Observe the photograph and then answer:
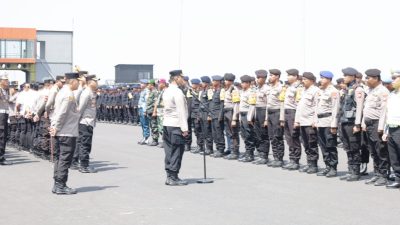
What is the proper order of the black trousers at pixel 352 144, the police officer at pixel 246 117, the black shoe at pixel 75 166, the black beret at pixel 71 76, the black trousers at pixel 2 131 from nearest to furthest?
1. the black beret at pixel 71 76
2. the black trousers at pixel 352 144
3. the black shoe at pixel 75 166
4. the black trousers at pixel 2 131
5. the police officer at pixel 246 117

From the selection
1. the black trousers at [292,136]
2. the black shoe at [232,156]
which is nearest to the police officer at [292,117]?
the black trousers at [292,136]

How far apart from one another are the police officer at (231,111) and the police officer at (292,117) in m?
Result: 2.12

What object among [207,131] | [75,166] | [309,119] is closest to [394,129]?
[309,119]

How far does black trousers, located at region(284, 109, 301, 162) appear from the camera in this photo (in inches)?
530

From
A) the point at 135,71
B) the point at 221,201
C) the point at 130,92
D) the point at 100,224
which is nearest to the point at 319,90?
the point at 221,201

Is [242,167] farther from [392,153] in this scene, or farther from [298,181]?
[392,153]

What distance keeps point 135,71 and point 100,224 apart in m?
43.7

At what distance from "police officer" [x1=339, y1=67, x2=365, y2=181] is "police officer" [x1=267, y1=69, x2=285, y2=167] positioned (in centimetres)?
187

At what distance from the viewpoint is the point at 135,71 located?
51156 millimetres

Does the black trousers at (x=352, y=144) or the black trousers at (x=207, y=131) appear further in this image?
the black trousers at (x=207, y=131)

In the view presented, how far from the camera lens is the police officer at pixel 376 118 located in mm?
11273

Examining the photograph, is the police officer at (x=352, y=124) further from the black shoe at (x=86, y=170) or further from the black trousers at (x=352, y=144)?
the black shoe at (x=86, y=170)

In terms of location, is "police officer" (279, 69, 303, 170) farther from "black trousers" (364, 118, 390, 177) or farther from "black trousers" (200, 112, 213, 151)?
"black trousers" (200, 112, 213, 151)

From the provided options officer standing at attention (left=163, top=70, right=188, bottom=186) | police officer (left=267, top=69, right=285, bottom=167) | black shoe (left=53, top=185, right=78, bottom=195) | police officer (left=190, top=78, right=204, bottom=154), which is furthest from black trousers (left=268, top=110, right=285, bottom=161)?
black shoe (left=53, top=185, right=78, bottom=195)
